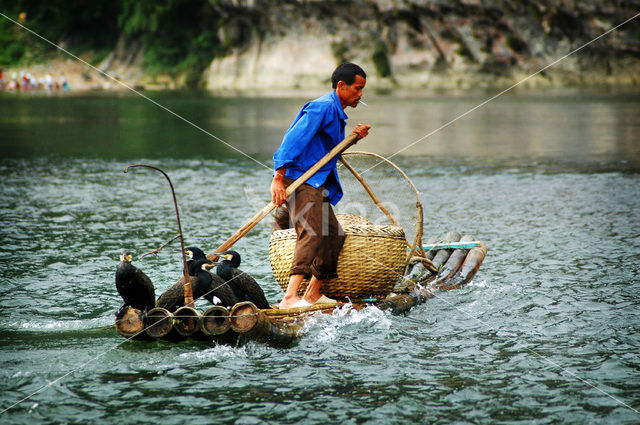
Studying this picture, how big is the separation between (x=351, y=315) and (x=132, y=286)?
6.13 ft

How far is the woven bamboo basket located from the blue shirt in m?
0.44

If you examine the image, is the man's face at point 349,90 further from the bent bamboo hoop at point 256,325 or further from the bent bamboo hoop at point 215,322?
the bent bamboo hoop at point 215,322

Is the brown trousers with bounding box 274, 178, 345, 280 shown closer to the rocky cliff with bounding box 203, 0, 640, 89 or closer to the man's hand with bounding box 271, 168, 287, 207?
the man's hand with bounding box 271, 168, 287, 207

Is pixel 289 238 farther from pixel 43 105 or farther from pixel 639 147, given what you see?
pixel 43 105

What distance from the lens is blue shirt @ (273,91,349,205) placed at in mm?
6027

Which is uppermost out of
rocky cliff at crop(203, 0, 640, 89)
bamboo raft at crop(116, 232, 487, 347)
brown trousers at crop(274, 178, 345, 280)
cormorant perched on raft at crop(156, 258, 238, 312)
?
rocky cliff at crop(203, 0, 640, 89)

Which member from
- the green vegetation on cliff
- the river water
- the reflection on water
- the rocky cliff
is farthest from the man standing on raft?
the green vegetation on cliff

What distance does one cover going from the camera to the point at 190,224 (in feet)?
38.5

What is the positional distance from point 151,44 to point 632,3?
125 feet

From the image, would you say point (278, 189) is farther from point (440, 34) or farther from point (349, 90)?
point (440, 34)

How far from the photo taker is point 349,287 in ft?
21.7

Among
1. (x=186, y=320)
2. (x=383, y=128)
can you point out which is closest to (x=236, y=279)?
(x=186, y=320)

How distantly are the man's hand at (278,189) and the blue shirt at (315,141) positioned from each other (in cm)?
7

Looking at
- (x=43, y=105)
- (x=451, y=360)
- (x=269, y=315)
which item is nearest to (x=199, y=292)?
(x=269, y=315)
